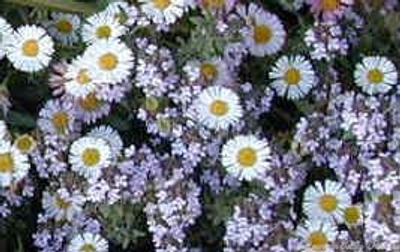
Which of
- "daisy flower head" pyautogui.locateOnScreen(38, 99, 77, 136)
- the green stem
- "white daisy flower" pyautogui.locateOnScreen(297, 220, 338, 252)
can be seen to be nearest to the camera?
"white daisy flower" pyautogui.locateOnScreen(297, 220, 338, 252)

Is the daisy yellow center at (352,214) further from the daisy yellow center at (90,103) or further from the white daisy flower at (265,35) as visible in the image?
the daisy yellow center at (90,103)

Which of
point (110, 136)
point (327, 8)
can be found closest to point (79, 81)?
point (110, 136)

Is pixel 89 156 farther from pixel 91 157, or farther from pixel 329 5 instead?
pixel 329 5

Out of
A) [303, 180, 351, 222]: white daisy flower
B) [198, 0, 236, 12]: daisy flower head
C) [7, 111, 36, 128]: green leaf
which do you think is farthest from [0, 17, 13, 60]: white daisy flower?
[303, 180, 351, 222]: white daisy flower

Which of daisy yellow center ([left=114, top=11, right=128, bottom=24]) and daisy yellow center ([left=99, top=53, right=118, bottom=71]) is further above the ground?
daisy yellow center ([left=114, top=11, right=128, bottom=24])

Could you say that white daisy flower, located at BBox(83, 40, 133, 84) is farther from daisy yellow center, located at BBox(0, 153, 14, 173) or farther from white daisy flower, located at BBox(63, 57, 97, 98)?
daisy yellow center, located at BBox(0, 153, 14, 173)

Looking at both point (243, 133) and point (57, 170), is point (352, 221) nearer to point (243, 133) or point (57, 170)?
point (243, 133)
